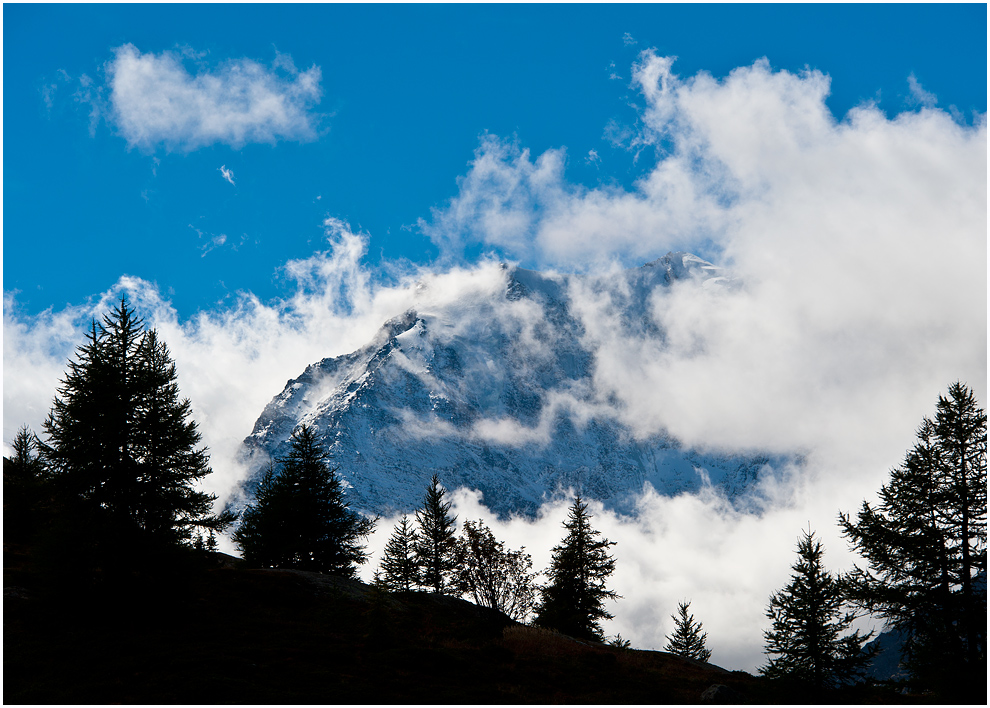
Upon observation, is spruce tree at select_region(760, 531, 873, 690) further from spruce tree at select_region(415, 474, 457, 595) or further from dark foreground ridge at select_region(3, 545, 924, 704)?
spruce tree at select_region(415, 474, 457, 595)

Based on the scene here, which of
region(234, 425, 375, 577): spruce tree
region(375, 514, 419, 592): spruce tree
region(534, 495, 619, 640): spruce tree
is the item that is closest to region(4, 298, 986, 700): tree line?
region(234, 425, 375, 577): spruce tree

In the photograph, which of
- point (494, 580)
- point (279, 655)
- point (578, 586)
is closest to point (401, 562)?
point (578, 586)

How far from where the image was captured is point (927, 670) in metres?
22.8

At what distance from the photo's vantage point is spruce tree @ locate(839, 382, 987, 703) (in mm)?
22641

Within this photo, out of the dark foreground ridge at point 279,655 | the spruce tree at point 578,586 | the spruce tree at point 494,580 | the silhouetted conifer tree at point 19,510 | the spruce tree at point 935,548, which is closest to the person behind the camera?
the dark foreground ridge at point 279,655

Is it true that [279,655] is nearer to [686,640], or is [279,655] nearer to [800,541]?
[800,541]

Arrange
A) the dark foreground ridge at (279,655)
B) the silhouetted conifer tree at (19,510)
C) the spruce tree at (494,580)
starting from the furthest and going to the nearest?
the spruce tree at (494,580) → the silhouetted conifer tree at (19,510) → the dark foreground ridge at (279,655)

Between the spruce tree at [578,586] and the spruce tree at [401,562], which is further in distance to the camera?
the spruce tree at [401,562]

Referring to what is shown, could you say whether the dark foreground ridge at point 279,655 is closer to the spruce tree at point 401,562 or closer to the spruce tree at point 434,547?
the spruce tree at point 434,547

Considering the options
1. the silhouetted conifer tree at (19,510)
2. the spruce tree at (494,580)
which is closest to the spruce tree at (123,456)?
the silhouetted conifer tree at (19,510)

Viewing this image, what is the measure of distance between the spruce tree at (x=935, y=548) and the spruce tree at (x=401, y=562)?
33789 millimetres

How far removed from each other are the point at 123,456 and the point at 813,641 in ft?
94.1

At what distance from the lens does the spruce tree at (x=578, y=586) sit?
44.7 meters

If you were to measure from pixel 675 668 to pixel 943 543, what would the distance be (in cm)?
1336
